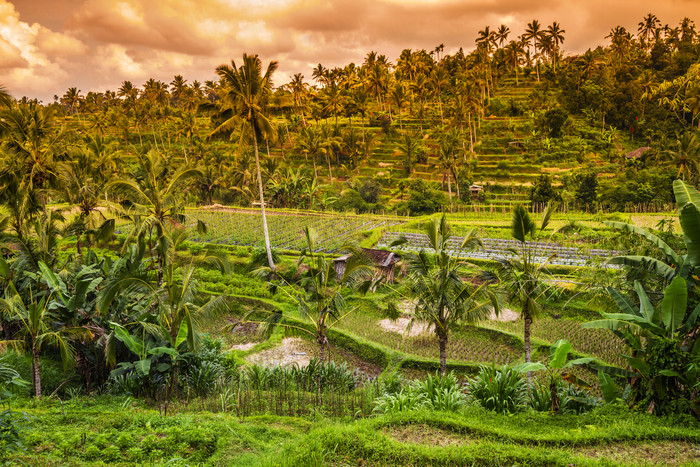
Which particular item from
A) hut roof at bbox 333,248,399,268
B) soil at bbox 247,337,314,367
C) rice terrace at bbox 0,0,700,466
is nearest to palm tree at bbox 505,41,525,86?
rice terrace at bbox 0,0,700,466

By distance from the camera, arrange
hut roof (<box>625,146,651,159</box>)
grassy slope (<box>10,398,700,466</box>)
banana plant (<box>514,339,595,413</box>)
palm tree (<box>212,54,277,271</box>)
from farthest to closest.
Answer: hut roof (<box>625,146,651,159</box>)
palm tree (<box>212,54,277,271</box>)
banana plant (<box>514,339,595,413</box>)
grassy slope (<box>10,398,700,466</box>)

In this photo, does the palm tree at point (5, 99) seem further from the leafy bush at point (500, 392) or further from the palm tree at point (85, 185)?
the leafy bush at point (500, 392)

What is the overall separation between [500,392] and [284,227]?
22.6m

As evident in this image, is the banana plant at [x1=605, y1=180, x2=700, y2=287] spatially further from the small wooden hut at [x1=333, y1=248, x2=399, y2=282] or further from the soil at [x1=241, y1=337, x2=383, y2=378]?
the small wooden hut at [x1=333, y1=248, x2=399, y2=282]

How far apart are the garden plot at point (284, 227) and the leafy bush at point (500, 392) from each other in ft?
51.0

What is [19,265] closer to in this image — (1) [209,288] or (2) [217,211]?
(1) [209,288]

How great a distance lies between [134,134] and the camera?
6550 cm

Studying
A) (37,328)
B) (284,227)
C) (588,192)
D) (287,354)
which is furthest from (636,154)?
(37,328)

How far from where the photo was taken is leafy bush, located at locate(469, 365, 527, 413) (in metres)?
8.48

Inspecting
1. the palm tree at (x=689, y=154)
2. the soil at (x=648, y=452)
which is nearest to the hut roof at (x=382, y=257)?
the soil at (x=648, y=452)

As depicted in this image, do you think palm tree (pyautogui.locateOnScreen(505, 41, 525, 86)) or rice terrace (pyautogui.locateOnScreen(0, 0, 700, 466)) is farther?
palm tree (pyautogui.locateOnScreen(505, 41, 525, 86))

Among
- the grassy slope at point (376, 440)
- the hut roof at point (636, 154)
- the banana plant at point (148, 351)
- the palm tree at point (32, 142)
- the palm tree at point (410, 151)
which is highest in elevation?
the palm tree at point (410, 151)

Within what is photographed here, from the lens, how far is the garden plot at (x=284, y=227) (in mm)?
26391

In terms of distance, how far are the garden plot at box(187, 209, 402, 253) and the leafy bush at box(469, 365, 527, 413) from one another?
15.5 meters
